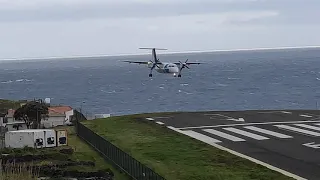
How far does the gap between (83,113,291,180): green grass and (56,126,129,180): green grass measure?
5.98 feet

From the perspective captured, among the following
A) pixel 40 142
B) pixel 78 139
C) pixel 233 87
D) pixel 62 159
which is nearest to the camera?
pixel 62 159

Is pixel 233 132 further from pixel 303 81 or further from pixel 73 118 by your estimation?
pixel 303 81

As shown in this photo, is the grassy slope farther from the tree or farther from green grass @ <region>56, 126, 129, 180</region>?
the tree

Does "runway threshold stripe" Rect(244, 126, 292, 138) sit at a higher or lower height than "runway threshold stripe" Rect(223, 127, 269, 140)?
higher

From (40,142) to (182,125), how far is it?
40.2 ft

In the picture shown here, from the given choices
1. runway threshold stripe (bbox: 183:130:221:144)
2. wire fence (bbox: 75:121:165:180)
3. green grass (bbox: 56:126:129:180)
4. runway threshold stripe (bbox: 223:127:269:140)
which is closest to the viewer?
wire fence (bbox: 75:121:165:180)

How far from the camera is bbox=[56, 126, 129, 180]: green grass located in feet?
97.7

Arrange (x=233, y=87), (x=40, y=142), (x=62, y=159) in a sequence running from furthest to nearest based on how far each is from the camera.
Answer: (x=233, y=87)
(x=40, y=142)
(x=62, y=159)

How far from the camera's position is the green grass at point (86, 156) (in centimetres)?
2979

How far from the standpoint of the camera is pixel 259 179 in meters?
25.6

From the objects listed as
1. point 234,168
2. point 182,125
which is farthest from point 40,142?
point 234,168

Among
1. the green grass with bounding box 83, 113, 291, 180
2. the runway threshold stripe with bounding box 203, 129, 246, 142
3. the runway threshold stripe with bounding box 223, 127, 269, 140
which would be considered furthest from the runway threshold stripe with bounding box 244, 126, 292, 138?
the green grass with bounding box 83, 113, 291, 180

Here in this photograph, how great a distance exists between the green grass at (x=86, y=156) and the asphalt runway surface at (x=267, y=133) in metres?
7.62

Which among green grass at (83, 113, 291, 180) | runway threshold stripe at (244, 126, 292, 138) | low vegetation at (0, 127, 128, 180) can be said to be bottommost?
low vegetation at (0, 127, 128, 180)
